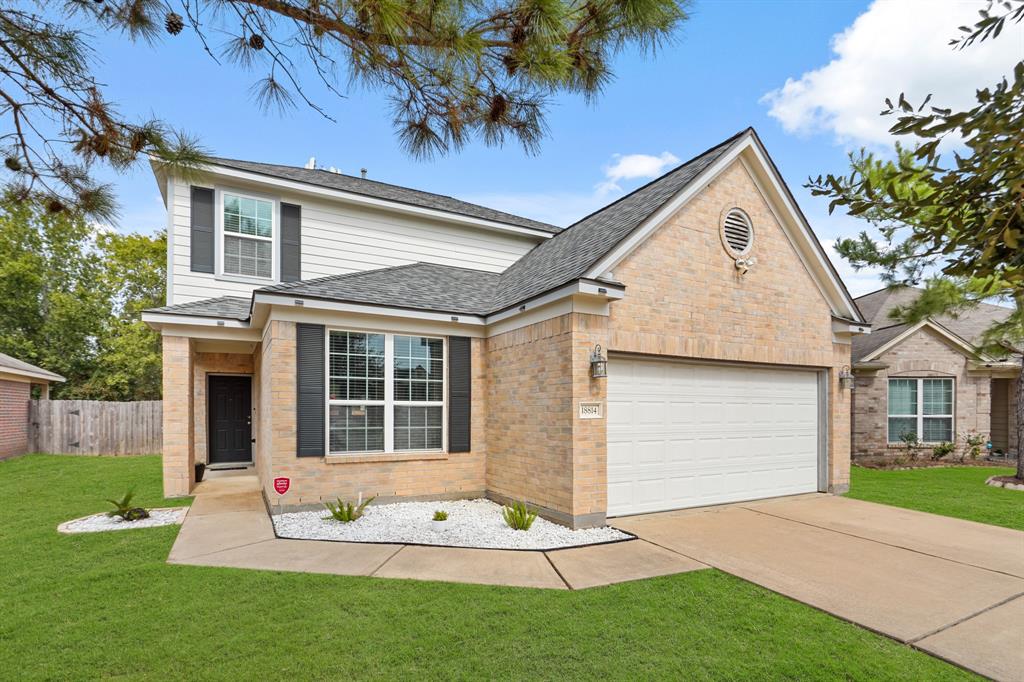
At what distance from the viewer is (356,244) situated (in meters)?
11.9

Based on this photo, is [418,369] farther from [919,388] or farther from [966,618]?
[919,388]

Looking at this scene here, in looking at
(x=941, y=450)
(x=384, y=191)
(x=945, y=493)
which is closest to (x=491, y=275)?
(x=384, y=191)

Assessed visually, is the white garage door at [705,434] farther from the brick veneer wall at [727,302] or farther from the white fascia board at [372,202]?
the white fascia board at [372,202]

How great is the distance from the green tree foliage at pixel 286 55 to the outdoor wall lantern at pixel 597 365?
408 centimetres

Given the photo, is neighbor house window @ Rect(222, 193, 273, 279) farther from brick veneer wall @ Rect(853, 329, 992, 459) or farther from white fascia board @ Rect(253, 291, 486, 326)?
brick veneer wall @ Rect(853, 329, 992, 459)

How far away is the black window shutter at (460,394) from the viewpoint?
9.40 m

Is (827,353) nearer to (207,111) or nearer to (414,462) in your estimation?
(414,462)

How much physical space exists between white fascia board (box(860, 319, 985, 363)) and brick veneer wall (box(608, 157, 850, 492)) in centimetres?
597

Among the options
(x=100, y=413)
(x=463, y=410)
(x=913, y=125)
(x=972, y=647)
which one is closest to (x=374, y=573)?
(x=463, y=410)

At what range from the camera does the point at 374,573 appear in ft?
17.9

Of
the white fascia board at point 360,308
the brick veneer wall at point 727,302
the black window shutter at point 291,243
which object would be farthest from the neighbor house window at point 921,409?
the black window shutter at point 291,243

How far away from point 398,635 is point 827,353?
380 inches

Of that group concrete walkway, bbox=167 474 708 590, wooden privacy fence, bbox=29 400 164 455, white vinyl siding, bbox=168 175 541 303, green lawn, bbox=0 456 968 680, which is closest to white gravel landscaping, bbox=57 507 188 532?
concrete walkway, bbox=167 474 708 590

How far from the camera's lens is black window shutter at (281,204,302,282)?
1116 cm
